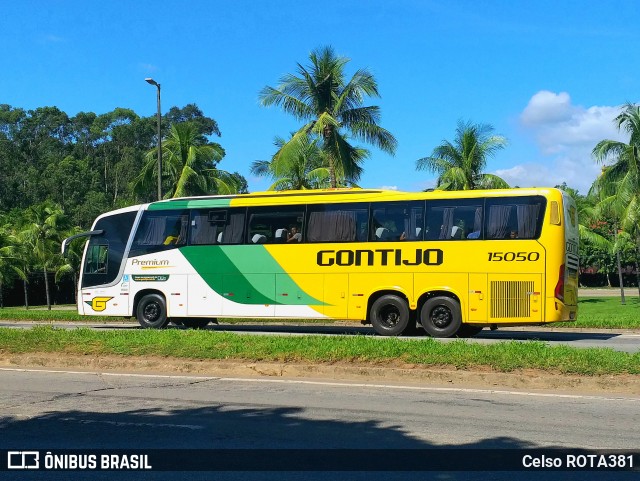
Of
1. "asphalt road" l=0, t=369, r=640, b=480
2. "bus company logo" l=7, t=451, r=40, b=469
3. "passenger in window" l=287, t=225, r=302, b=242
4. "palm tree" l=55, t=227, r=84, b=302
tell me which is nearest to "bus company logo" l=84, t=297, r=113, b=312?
"passenger in window" l=287, t=225, r=302, b=242

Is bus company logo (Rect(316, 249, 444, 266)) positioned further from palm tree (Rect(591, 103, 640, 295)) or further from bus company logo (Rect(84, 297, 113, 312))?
palm tree (Rect(591, 103, 640, 295))

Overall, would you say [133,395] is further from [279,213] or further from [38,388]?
[279,213]

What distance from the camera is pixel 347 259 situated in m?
19.0

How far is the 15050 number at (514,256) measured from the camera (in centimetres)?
1705

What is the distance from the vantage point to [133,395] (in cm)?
988

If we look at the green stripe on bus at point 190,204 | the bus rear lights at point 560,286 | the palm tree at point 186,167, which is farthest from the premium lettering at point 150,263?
the palm tree at point 186,167

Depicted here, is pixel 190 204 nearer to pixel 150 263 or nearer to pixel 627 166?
pixel 150 263

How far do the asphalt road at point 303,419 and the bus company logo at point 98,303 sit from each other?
34.6ft

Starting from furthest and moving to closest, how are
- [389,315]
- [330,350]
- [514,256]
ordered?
[389,315] → [514,256] → [330,350]

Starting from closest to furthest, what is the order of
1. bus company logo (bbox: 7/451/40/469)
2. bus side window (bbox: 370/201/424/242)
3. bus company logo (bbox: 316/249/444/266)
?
bus company logo (bbox: 7/451/40/469), bus company logo (bbox: 316/249/444/266), bus side window (bbox: 370/201/424/242)

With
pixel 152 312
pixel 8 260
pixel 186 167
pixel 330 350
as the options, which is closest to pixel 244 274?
pixel 152 312

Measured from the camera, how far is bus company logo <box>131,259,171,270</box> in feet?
68.2

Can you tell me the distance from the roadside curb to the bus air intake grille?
6594 millimetres

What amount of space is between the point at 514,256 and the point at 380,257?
3.37 m
